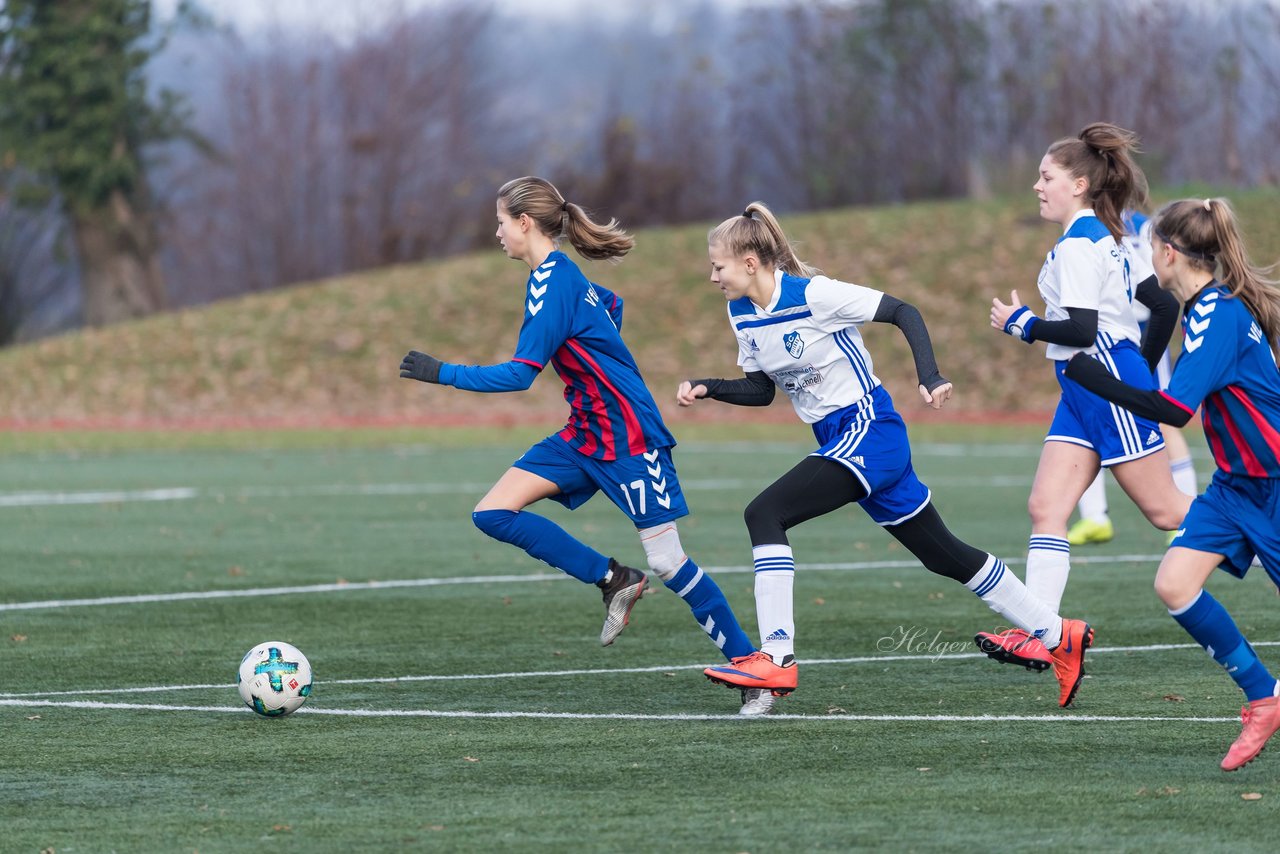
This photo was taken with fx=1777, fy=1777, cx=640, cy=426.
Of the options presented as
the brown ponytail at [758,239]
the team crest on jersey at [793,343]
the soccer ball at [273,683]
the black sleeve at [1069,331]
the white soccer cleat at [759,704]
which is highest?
the brown ponytail at [758,239]

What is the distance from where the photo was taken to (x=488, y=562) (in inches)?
439

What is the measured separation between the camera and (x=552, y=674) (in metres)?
7.25

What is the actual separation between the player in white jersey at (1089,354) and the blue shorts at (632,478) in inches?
52.0

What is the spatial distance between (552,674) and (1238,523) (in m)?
2.94

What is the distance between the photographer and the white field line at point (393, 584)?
9406 millimetres

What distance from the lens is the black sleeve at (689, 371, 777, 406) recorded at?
22.3 feet

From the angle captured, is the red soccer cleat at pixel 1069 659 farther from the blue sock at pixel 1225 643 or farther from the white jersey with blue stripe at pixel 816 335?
the white jersey with blue stripe at pixel 816 335

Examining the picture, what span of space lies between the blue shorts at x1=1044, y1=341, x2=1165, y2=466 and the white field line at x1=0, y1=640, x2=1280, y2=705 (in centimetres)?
103

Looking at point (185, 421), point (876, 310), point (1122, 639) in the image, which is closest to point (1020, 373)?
point (185, 421)

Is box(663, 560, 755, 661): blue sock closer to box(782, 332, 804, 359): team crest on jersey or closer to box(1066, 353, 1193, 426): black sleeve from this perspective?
box(782, 332, 804, 359): team crest on jersey

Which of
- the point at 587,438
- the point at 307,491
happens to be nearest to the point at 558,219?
the point at 587,438

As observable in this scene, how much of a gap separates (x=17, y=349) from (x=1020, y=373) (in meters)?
17.5

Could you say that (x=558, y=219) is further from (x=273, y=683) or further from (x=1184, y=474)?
(x=1184, y=474)

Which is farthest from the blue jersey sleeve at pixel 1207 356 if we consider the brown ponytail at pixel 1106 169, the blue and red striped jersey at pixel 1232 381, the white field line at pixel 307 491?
the white field line at pixel 307 491
